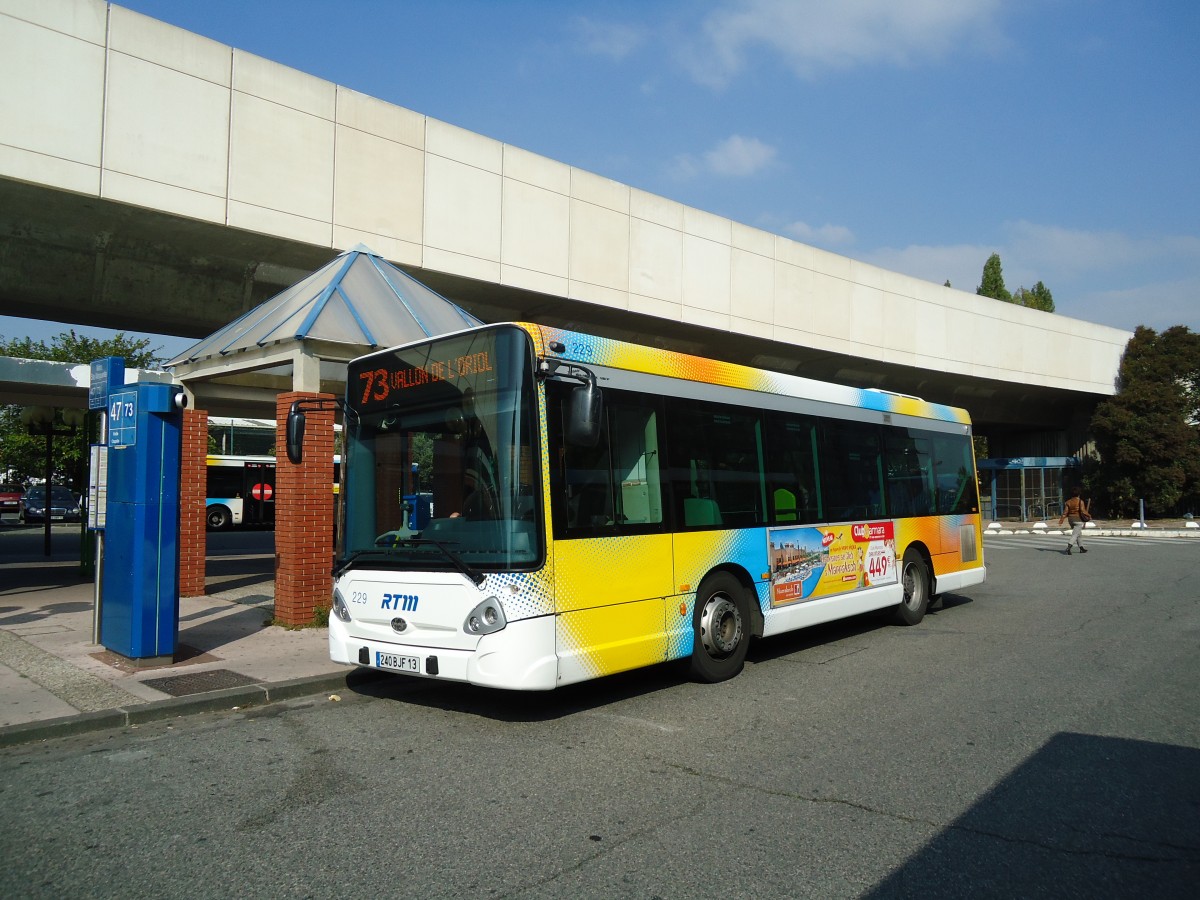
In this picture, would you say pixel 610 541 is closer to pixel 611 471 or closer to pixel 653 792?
pixel 611 471

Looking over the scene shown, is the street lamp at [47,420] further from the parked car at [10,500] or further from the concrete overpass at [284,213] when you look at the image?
the parked car at [10,500]

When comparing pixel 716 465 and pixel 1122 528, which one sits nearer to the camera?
pixel 716 465

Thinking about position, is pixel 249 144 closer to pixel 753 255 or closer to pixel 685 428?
pixel 685 428

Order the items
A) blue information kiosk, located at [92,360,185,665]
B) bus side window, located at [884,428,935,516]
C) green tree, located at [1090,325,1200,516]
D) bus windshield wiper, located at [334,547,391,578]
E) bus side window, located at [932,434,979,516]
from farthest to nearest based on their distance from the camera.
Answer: green tree, located at [1090,325,1200,516] → bus side window, located at [932,434,979,516] → bus side window, located at [884,428,935,516] → blue information kiosk, located at [92,360,185,665] → bus windshield wiper, located at [334,547,391,578]

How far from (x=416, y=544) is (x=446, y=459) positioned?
0.69 m

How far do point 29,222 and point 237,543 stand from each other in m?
17.0

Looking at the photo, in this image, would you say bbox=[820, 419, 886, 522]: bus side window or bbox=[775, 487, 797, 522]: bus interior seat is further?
bbox=[820, 419, 886, 522]: bus side window

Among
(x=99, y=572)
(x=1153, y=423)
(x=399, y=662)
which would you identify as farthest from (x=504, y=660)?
(x=1153, y=423)

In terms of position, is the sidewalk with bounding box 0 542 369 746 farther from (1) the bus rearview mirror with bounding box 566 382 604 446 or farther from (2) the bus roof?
(2) the bus roof

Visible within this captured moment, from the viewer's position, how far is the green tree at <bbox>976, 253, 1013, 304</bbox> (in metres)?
67.8

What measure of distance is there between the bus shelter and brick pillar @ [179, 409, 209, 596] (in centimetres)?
3563

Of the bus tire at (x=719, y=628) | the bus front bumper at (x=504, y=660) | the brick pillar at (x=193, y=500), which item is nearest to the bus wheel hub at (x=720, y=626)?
the bus tire at (x=719, y=628)

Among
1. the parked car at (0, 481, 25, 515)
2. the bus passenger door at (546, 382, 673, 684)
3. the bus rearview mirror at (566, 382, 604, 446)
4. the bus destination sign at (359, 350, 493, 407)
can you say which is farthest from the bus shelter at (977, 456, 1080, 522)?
the parked car at (0, 481, 25, 515)

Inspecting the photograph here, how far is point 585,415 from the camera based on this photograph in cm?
629
